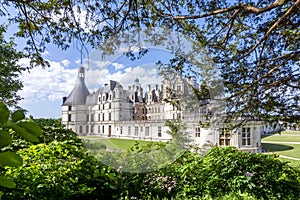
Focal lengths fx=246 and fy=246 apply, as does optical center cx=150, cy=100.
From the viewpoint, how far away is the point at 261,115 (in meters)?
2.52

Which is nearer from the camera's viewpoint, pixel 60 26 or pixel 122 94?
pixel 122 94

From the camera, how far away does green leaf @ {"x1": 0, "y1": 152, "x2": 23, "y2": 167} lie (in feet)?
0.65

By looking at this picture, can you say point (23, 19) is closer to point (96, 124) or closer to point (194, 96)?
point (96, 124)

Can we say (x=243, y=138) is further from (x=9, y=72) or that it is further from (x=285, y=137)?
(x=9, y=72)

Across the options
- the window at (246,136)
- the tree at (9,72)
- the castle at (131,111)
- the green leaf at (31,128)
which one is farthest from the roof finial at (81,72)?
the tree at (9,72)

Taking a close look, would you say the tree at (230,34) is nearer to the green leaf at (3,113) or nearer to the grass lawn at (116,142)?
the grass lawn at (116,142)

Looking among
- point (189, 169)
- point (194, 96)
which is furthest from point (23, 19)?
point (189, 169)

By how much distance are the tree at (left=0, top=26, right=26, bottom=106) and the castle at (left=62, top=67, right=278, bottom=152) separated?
11.8 ft

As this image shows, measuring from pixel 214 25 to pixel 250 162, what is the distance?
1.38 meters

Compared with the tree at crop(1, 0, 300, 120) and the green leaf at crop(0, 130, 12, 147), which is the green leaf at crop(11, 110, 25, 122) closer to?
the green leaf at crop(0, 130, 12, 147)

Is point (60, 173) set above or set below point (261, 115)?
below

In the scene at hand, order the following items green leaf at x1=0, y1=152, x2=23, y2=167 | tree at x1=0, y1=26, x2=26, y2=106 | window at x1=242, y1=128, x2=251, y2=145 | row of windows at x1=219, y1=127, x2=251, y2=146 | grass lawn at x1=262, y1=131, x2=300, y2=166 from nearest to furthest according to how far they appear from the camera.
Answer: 1. green leaf at x1=0, y1=152, x2=23, y2=167
2. row of windows at x1=219, y1=127, x2=251, y2=146
3. window at x1=242, y1=128, x2=251, y2=145
4. grass lawn at x1=262, y1=131, x2=300, y2=166
5. tree at x1=0, y1=26, x2=26, y2=106


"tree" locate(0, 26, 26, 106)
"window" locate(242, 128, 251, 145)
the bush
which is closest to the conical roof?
the bush

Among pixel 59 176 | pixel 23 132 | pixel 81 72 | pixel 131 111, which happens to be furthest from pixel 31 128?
pixel 59 176
